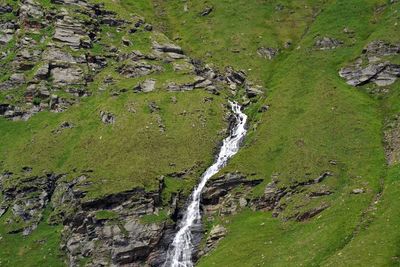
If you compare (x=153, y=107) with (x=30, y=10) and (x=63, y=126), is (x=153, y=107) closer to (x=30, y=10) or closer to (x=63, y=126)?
(x=63, y=126)

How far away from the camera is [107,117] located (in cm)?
12262

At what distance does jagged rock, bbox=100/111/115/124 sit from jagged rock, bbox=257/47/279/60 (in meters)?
53.0

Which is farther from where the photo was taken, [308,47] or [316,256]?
[308,47]

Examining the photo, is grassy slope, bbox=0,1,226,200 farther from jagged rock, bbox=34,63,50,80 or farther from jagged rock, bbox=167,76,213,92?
jagged rock, bbox=34,63,50,80

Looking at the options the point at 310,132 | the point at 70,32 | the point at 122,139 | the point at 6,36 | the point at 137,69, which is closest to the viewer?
the point at 310,132

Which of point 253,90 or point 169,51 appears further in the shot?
point 169,51

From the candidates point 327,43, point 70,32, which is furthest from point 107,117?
point 327,43

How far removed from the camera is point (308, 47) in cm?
14700

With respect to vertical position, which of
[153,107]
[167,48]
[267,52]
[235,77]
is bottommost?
[153,107]

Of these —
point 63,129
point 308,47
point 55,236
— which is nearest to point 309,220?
point 55,236

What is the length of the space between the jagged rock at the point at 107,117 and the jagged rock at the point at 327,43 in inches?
2387

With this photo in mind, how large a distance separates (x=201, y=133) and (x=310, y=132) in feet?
77.5

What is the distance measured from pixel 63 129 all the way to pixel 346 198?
68.8 meters

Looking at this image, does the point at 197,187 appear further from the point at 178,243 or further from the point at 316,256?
the point at 316,256
